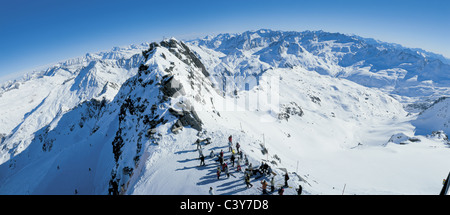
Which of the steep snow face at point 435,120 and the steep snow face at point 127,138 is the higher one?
the steep snow face at point 127,138

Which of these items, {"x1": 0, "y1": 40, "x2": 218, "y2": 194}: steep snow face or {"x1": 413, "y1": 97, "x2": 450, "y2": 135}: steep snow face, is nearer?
{"x1": 0, "y1": 40, "x2": 218, "y2": 194}: steep snow face

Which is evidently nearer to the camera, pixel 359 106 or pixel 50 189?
pixel 50 189

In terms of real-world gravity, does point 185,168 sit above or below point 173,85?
below

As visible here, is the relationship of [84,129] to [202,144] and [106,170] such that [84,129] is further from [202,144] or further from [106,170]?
[202,144]

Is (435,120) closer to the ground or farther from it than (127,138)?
closer to the ground

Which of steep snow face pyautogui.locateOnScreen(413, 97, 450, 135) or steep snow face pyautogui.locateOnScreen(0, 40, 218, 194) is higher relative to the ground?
steep snow face pyautogui.locateOnScreen(0, 40, 218, 194)

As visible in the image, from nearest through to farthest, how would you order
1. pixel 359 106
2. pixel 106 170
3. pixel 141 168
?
pixel 141 168, pixel 106 170, pixel 359 106

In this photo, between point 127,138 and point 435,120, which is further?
point 435,120

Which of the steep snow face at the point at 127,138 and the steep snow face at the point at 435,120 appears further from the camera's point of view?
the steep snow face at the point at 435,120
